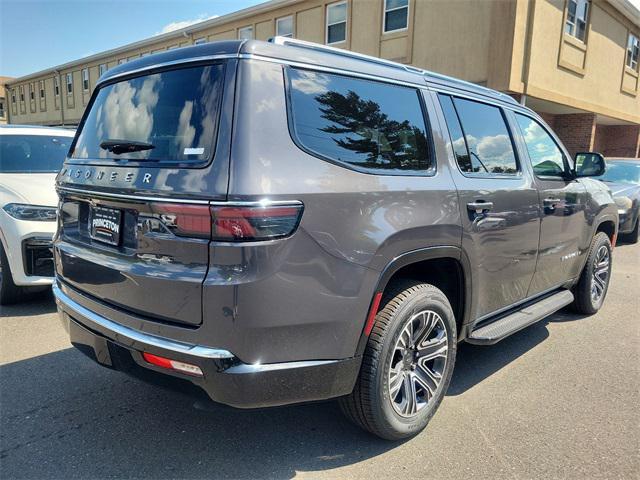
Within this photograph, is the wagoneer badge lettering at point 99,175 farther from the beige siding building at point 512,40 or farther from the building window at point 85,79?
the building window at point 85,79

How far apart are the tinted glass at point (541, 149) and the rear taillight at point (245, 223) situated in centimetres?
268

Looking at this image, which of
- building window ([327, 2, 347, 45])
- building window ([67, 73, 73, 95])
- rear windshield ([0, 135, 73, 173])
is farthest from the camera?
building window ([67, 73, 73, 95])

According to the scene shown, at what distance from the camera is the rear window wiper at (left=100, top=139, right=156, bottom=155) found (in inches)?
95.2

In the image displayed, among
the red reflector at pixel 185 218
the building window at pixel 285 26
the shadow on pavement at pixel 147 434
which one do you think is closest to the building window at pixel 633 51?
the building window at pixel 285 26

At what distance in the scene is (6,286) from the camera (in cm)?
481

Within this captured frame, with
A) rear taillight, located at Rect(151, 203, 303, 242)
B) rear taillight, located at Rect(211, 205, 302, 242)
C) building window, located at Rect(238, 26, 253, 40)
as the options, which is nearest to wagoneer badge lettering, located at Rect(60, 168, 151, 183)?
rear taillight, located at Rect(151, 203, 303, 242)

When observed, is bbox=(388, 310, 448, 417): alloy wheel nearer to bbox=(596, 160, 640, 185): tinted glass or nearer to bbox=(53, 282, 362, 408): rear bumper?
bbox=(53, 282, 362, 408): rear bumper

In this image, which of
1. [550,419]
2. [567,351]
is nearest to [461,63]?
[567,351]

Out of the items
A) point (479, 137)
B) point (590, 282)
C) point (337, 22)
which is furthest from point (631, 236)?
point (337, 22)

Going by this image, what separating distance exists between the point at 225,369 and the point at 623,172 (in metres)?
10.4

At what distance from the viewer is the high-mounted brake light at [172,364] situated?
2.13 meters

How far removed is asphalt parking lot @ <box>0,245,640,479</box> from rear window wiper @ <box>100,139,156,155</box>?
1218 millimetres

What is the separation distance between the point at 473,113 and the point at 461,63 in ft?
36.5

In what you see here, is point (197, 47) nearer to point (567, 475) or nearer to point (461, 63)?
point (567, 475)
